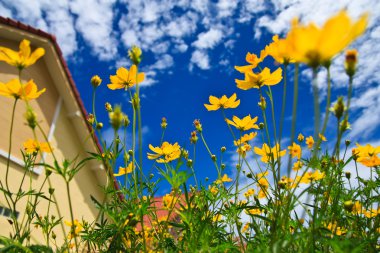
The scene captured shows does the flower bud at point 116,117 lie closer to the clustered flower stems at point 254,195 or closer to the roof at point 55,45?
the clustered flower stems at point 254,195

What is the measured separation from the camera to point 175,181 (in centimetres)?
112

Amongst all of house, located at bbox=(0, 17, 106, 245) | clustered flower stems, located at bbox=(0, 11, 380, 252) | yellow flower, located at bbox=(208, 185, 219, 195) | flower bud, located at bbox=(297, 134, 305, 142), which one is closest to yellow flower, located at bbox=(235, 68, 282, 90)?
clustered flower stems, located at bbox=(0, 11, 380, 252)

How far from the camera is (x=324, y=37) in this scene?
59 centimetres

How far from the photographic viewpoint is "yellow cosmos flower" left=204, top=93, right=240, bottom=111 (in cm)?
183

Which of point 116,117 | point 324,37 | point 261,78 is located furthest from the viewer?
point 261,78

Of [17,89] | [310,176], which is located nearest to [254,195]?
[310,176]

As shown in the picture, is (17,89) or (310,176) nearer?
(17,89)

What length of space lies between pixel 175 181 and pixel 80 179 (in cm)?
596

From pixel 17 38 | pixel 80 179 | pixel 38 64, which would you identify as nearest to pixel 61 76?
pixel 38 64

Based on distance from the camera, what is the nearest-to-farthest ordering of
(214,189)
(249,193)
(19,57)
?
(19,57)
(214,189)
(249,193)

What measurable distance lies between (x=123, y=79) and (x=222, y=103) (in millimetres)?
584

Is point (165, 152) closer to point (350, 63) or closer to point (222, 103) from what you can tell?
point (222, 103)

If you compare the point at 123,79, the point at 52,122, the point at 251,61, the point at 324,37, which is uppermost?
the point at 52,122

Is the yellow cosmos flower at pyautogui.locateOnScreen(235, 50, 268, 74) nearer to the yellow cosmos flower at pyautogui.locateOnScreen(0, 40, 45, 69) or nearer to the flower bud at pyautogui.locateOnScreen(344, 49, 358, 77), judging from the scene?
the flower bud at pyautogui.locateOnScreen(344, 49, 358, 77)
